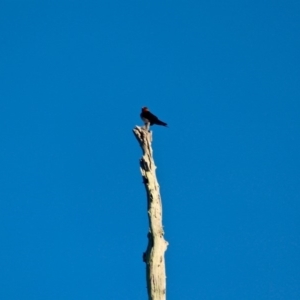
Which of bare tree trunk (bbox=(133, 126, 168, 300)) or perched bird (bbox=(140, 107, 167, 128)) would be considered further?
perched bird (bbox=(140, 107, 167, 128))

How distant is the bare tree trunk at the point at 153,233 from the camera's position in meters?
8.95

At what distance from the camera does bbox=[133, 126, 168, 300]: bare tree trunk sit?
8.95 m

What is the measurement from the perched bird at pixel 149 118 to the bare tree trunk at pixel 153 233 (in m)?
3.58

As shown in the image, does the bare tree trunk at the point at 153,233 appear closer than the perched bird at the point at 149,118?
Yes

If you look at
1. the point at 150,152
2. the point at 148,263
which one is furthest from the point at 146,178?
the point at 148,263

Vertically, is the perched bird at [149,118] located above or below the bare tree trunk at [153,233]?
above

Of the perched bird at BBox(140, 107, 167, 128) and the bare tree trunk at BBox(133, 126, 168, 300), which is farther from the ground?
the perched bird at BBox(140, 107, 167, 128)

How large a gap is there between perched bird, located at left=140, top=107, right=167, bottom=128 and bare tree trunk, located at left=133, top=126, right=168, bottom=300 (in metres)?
3.58

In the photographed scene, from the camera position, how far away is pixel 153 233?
9281 millimetres

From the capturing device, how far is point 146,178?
31.4 feet

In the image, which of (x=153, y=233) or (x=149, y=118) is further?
(x=149, y=118)

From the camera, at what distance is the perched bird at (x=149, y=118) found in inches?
534

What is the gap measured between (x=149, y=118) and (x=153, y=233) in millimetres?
4804

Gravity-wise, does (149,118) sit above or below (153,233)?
above
